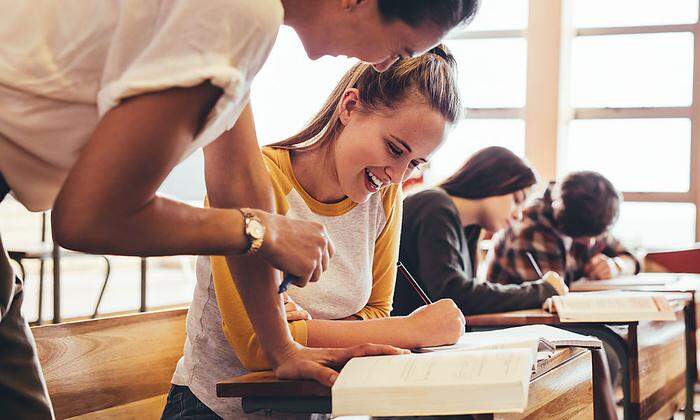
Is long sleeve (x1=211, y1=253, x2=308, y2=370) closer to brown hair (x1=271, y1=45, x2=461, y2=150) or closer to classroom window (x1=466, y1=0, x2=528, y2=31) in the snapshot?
brown hair (x1=271, y1=45, x2=461, y2=150)

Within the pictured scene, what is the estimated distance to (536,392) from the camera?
4.02 ft

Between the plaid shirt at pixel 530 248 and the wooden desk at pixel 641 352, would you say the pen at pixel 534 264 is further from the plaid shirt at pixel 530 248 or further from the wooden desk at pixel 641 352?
the wooden desk at pixel 641 352

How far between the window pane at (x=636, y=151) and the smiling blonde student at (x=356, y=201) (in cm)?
439

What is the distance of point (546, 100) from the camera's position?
5617mm

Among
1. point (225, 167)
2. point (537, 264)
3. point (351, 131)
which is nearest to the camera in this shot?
point (225, 167)

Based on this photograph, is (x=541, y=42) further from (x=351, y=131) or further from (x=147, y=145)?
(x=147, y=145)

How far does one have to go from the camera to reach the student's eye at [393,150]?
1.49 metres

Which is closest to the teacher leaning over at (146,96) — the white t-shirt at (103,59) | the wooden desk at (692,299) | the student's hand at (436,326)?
the white t-shirt at (103,59)

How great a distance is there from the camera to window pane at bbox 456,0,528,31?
5.83 metres

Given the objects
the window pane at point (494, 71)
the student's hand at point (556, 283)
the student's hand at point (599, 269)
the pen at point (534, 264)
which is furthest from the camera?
the window pane at point (494, 71)

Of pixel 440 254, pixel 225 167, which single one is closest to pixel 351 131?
pixel 225 167

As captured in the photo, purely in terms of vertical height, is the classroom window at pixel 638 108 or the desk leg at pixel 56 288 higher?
the classroom window at pixel 638 108

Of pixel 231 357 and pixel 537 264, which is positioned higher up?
pixel 231 357

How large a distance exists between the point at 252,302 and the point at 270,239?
348 mm
